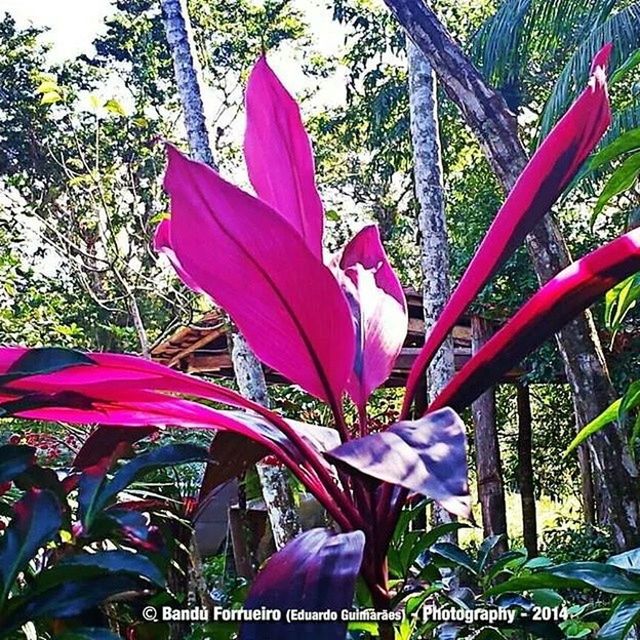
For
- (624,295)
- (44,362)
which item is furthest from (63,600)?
(624,295)

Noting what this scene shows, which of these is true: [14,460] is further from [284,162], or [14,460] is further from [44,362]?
[284,162]

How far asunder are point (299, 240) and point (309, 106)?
33.2 ft

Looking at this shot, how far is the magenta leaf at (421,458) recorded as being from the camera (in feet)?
1.18

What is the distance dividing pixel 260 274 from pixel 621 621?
428mm

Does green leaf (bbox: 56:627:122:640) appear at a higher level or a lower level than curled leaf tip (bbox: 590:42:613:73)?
lower

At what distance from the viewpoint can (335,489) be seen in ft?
1.80

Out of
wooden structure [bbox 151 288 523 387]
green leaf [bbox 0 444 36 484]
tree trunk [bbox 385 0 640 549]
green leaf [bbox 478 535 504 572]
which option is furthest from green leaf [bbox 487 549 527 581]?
wooden structure [bbox 151 288 523 387]

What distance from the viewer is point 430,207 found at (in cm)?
341

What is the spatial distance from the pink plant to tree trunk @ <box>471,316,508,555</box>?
3.96 metres

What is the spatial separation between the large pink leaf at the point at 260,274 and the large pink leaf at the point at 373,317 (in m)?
0.07

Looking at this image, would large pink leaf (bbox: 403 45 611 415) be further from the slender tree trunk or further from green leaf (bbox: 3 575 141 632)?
the slender tree trunk

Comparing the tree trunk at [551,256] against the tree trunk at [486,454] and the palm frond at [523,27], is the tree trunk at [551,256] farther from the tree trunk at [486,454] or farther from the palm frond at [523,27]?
the palm frond at [523,27]

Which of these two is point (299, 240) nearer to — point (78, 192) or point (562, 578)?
point (562, 578)

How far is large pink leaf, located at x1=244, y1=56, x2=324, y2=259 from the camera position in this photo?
619 mm
